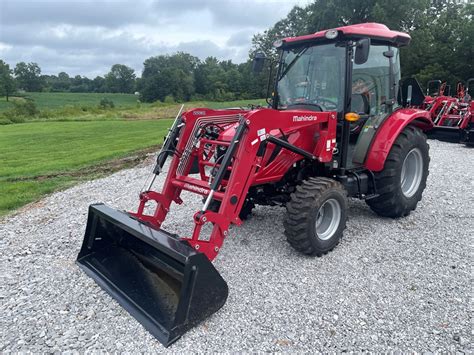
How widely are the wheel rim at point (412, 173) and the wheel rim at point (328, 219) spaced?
186 centimetres

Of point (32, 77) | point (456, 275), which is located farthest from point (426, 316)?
point (32, 77)

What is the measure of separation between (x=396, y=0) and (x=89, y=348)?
34380 millimetres

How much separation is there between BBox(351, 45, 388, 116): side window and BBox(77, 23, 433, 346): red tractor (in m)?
0.01

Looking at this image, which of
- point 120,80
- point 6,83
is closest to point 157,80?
point 6,83

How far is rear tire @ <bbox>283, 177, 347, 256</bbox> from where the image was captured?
412 cm

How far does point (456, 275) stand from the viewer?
401 centimetres

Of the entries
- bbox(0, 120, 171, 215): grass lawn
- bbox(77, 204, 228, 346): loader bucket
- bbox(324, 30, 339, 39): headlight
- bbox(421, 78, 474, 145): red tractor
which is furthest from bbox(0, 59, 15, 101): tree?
bbox(324, 30, 339, 39): headlight

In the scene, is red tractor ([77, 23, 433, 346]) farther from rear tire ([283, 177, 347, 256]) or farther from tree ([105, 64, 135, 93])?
tree ([105, 64, 135, 93])

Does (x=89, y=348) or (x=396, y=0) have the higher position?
(x=396, y=0)

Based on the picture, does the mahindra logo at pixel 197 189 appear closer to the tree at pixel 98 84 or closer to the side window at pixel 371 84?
the side window at pixel 371 84

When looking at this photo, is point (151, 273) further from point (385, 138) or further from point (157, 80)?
point (157, 80)

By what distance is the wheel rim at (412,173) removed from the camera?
231 inches

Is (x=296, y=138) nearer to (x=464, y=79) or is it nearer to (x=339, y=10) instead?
(x=464, y=79)

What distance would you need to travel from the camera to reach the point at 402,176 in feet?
19.2
